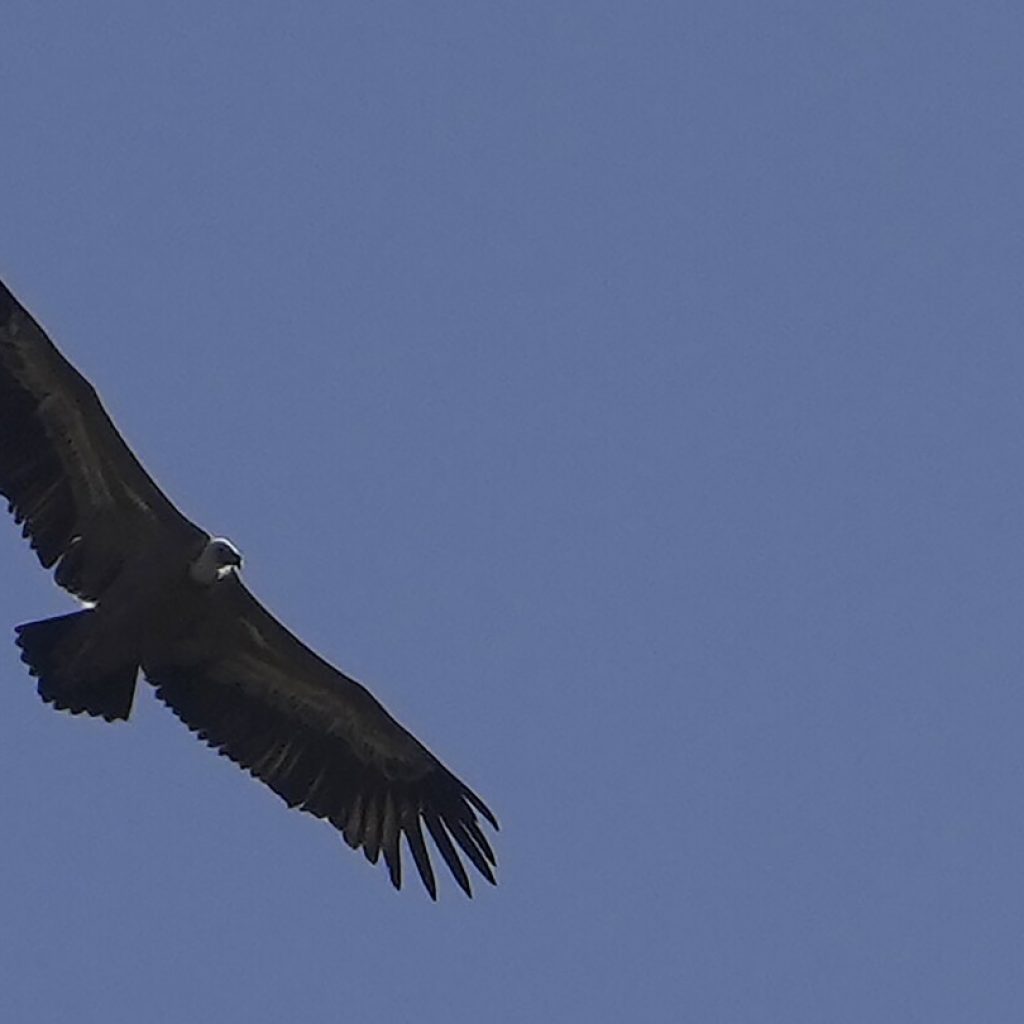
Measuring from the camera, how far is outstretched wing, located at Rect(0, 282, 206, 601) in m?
22.7

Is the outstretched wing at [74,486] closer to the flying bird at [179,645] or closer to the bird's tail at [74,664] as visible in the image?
the flying bird at [179,645]

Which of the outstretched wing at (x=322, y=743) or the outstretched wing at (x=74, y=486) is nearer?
the outstretched wing at (x=74, y=486)

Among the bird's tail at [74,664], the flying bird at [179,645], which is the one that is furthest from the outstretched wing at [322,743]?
the bird's tail at [74,664]

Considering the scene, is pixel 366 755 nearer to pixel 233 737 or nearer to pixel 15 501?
pixel 233 737

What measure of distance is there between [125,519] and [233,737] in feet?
6.46

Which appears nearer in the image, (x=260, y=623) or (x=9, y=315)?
(x=9, y=315)

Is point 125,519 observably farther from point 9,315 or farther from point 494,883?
point 494,883

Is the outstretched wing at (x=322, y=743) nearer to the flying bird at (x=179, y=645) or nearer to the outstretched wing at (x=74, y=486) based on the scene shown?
the flying bird at (x=179, y=645)

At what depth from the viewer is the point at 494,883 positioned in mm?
23984

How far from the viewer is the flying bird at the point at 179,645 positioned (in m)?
22.7

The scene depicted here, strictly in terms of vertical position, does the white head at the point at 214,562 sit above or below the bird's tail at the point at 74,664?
above

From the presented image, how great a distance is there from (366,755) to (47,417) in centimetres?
352

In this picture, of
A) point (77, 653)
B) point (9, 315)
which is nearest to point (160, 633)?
point (77, 653)

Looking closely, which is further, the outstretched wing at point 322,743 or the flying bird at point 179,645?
the outstretched wing at point 322,743
